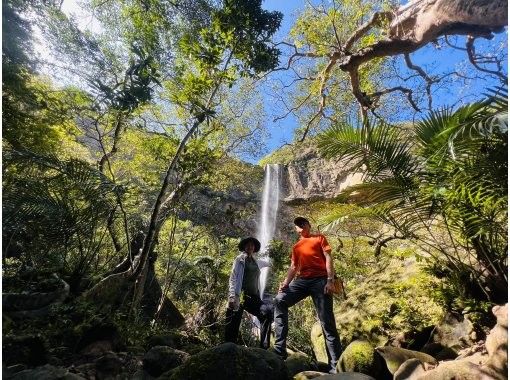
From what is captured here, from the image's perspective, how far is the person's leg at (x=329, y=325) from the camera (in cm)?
353

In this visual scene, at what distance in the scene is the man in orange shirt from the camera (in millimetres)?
3602

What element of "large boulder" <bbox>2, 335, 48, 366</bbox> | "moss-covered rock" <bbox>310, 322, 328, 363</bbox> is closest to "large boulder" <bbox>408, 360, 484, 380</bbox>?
"moss-covered rock" <bbox>310, 322, 328, 363</bbox>

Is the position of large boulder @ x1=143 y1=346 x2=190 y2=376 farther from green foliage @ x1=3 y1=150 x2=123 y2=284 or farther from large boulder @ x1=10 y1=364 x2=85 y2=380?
green foliage @ x1=3 y1=150 x2=123 y2=284

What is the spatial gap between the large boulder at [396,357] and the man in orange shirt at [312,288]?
1.45 feet

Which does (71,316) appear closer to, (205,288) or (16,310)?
(16,310)

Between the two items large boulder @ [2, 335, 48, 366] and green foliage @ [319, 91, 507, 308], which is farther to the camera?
large boulder @ [2, 335, 48, 366]

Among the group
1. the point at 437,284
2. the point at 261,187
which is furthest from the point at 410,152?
the point at 261,187

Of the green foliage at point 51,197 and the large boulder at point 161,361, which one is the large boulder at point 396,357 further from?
the green foliage at point 51,197

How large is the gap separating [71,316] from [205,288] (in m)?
3.25

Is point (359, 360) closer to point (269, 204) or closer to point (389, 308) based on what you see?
point (389, 308)

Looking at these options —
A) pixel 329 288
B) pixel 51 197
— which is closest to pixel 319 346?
pixel 329 288

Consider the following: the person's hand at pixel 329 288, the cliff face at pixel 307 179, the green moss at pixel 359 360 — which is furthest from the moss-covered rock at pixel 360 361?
the cliff face at pixel 307 179

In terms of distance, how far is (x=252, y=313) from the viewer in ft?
14.8

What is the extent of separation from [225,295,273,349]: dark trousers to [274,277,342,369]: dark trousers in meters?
0.64
